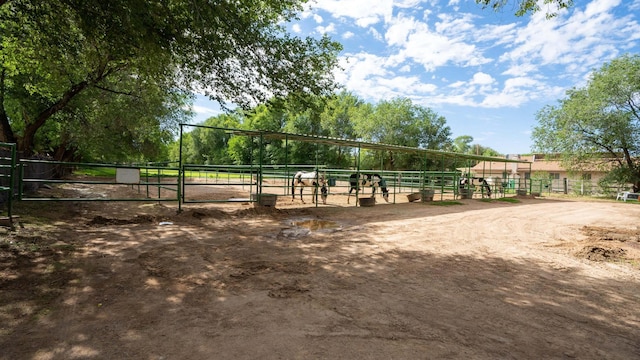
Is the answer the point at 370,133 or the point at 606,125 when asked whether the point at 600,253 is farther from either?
the point at 370,133

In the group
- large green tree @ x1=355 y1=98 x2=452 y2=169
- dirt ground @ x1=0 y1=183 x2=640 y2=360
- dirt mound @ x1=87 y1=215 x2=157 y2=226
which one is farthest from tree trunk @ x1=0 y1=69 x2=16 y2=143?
large green tree @ x1=355 y1=98 x2=452 y2=169

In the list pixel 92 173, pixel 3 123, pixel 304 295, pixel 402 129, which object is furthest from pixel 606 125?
pixel 92 173

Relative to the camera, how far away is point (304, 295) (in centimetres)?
339

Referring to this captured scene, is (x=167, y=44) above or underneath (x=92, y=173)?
above

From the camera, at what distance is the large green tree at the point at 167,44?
510 centimetres

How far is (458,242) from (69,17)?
8568 mm

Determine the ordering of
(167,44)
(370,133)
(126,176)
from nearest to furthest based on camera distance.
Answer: (167,44) → (126,176) → (370,133)

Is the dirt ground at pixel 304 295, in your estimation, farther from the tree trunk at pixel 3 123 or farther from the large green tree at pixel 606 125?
the large green tree at pixel 606 125

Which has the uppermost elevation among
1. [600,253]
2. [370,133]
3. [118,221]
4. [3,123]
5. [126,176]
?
[370,133]

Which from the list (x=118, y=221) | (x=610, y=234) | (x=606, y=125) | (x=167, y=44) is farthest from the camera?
(x=606, y=125)

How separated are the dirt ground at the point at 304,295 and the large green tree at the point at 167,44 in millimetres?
3155

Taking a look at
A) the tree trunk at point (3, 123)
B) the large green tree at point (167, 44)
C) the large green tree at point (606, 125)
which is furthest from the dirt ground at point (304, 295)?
the large green tree at point (606, 125)

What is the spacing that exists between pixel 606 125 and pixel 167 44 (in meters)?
26.8

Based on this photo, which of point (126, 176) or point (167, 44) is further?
point (126, 176)
